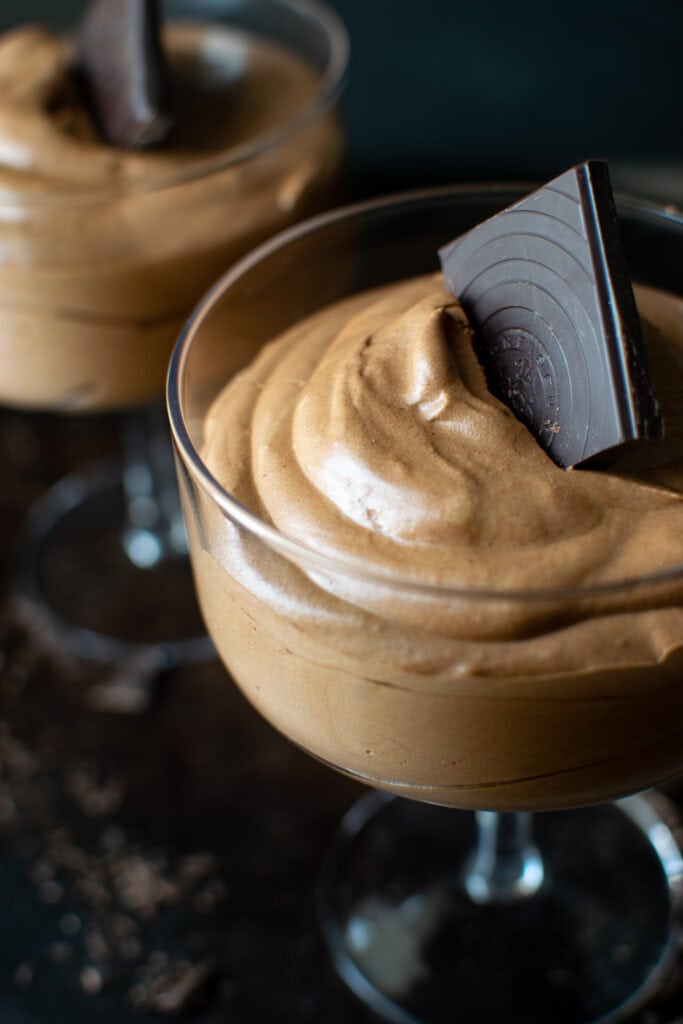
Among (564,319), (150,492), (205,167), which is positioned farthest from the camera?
(150,492)

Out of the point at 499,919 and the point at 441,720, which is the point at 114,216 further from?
the point at 499,919

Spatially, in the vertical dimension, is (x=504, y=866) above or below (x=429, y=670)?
below

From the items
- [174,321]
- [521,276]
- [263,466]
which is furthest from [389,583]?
[174,321]

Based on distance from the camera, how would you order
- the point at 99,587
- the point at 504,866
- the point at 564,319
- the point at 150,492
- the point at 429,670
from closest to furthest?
the point at 429,670 → the point at 564,319 → the point at 504,866 → the point at 99,587 → the point at 150,492

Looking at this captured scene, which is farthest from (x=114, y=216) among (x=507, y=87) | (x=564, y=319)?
(x=507, y=87)

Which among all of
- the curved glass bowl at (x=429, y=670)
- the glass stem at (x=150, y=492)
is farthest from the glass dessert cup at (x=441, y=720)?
the glass stem at (x=150, y=492)

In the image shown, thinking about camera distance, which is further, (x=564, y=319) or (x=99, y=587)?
(x=99, y=587)

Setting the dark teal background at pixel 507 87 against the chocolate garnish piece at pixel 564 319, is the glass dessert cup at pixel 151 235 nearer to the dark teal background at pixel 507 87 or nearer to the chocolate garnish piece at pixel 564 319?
the chocolate garnish piece at pixel 564 319
